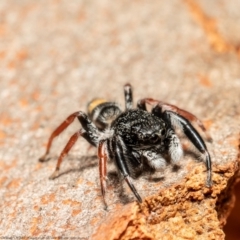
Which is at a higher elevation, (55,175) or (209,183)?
(55,175)

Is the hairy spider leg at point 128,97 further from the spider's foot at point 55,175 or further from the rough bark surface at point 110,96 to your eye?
the spider's foot at point 55,175

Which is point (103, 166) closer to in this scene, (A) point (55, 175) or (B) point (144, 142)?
(B) point (144, 142)

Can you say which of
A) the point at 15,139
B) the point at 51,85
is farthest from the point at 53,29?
the point at 15,139

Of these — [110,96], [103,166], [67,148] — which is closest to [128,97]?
[110,96]

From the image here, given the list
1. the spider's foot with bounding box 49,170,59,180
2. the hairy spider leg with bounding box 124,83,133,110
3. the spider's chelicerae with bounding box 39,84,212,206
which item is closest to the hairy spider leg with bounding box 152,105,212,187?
the spider's chelicerae with bounding box 39,84,212,206

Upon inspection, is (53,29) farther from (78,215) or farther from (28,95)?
(78,215)

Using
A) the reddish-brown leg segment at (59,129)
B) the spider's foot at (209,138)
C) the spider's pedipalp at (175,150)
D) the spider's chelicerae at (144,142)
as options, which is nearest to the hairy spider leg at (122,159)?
the spider's chelicerae at (144,142)
